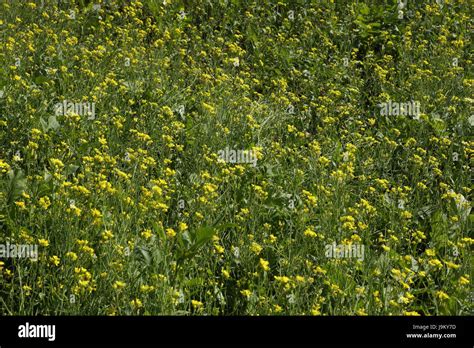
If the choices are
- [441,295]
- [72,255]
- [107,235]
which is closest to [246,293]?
[107,235]

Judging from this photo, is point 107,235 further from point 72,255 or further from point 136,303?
point 136,303

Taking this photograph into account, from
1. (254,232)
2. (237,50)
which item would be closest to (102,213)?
(254,232)

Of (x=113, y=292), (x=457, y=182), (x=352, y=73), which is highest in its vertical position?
(x=352, y=73)

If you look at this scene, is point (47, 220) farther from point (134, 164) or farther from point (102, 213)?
point (134, 164)

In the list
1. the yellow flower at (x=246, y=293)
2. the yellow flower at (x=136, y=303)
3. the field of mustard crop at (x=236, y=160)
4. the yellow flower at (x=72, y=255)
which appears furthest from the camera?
the field of mustard crop at (x=236, y=160)

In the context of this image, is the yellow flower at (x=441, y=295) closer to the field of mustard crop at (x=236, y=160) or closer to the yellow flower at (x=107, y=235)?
the field of mustard crop at (x=236, y=160)

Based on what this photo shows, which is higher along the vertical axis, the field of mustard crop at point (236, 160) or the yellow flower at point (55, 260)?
the field of mustard crop at point (236, 160)

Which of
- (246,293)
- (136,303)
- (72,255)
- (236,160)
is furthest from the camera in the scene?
(236,160)

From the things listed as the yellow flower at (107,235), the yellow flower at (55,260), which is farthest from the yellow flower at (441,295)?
the yellow flower at (55,260)

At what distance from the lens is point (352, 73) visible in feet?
28.1

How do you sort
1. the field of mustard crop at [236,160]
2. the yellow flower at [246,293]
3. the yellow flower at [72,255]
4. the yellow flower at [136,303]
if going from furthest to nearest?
1. the field of mustard crop at [236,160]
2. the yellow flower at [246,293]
3. the yellow flower at [72,255]
4. the yellow flower at [136,303]

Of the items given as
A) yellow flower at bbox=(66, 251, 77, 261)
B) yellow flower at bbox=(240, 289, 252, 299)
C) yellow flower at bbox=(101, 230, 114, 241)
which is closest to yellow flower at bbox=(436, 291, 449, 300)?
yellow flower at bbox=(240, 289, 252, 299)

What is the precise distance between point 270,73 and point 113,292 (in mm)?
4943

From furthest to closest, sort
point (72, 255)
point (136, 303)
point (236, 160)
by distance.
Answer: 1. point (236, 160)
2. point (72, 255)
3. point (136, 303)
